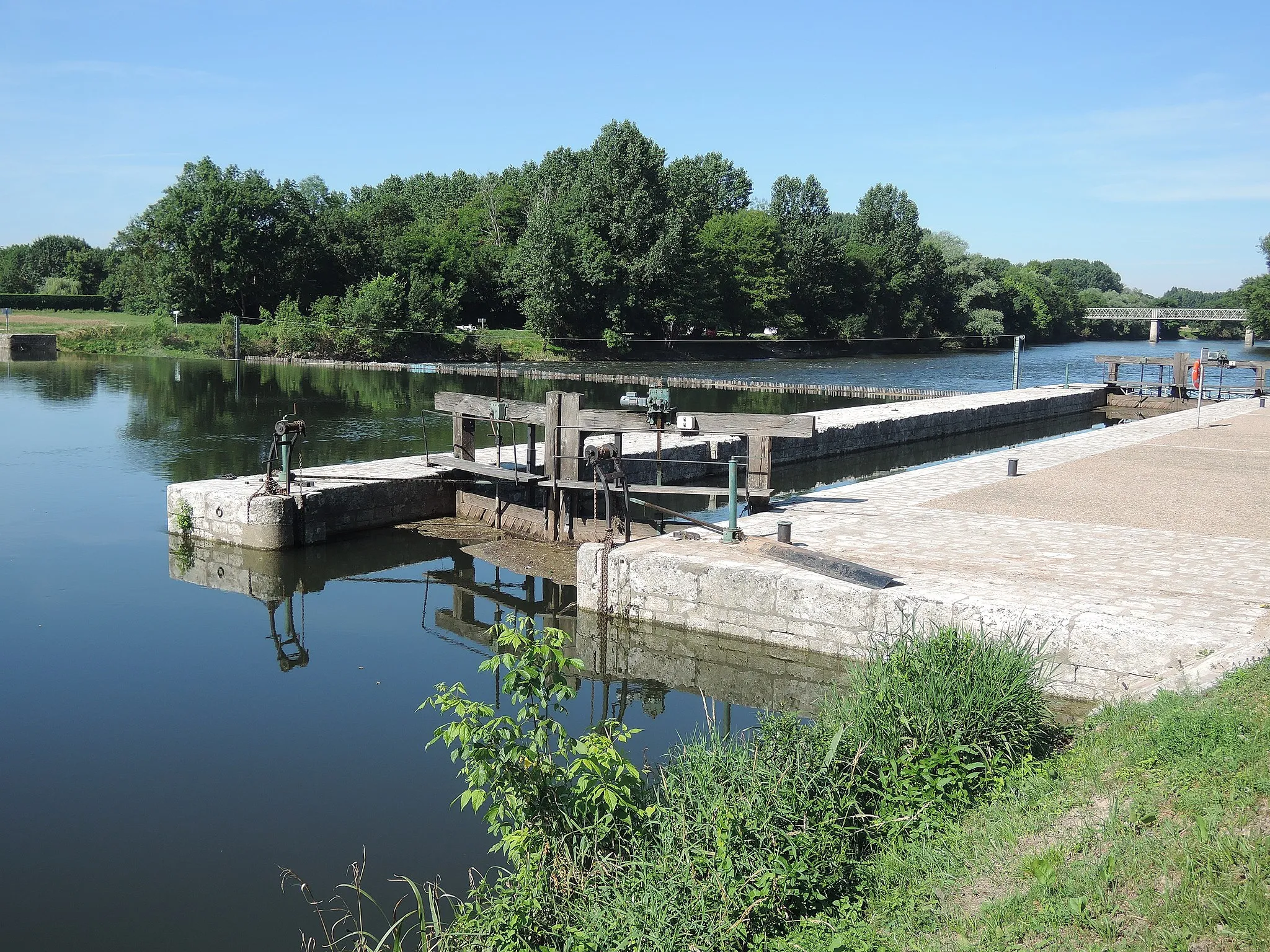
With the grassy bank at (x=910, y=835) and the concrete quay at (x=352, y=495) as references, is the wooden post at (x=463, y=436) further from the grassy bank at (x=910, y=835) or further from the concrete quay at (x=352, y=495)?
the grassy bank at (x=910, y=835)

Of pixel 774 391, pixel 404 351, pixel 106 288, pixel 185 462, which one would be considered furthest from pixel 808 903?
pixel 106 288

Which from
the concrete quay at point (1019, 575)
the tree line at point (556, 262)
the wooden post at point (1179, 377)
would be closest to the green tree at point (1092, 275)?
the tree line at point (556, 262)

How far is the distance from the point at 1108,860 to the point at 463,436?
1266cm

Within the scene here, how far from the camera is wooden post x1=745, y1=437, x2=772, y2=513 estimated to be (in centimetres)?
1377

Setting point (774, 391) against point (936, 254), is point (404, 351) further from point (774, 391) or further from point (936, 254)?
point (936, 254)

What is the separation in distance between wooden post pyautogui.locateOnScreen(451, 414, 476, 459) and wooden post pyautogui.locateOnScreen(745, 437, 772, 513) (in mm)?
4349

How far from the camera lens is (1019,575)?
9430 mm

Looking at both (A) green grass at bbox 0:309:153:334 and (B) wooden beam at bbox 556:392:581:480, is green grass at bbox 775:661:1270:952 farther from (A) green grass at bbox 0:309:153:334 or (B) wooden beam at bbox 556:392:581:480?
(A) green grass at bbox 0:309:153:334

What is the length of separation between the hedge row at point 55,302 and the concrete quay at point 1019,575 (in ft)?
228

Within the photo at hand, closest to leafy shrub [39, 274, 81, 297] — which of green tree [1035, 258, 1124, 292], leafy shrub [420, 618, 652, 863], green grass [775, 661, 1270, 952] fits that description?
leafy shrub [420, 618, 652, 863]

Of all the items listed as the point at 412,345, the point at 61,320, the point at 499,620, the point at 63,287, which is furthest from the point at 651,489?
the point at 63,287

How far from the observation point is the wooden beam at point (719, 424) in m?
13.6

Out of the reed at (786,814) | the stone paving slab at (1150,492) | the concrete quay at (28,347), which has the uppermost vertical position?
the concrete quay at (28,347)

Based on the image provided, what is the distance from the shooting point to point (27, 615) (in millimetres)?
10812
